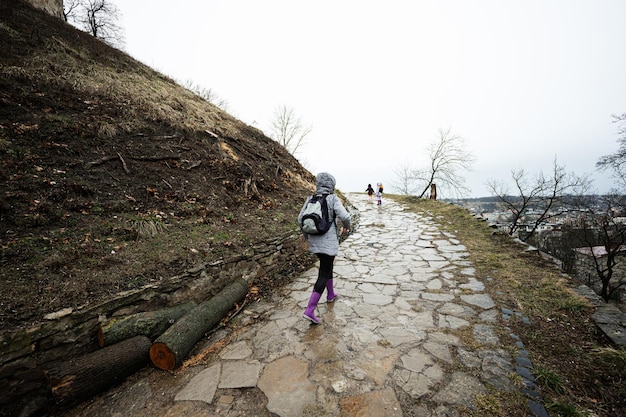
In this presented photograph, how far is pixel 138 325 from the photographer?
282 centimetres

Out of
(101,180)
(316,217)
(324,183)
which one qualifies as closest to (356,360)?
(316,217)

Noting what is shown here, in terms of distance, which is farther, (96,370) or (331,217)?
(331,217)

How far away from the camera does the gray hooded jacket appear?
11.1 feet

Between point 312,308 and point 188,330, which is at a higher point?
point 312,308

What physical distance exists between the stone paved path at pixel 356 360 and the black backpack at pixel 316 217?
139 cm

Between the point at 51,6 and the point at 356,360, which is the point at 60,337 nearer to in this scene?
the point at 356,360

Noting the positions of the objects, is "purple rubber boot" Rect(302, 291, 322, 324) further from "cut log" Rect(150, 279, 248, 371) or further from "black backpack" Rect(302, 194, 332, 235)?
"cut log" Rect(150, 279, 248, 371)

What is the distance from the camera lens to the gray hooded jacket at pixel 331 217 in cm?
338

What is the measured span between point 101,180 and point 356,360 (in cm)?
596

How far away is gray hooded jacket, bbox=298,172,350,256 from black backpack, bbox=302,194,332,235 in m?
0.08

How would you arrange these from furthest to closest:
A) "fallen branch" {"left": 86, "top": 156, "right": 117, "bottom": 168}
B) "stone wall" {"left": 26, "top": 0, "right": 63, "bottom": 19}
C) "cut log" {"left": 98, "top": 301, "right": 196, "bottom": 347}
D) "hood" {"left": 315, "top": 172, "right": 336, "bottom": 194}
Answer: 1. "stone wall" {"left": 26, "top": 0, "right": 63, "bottom": 19}
2. "fallen branch" {"left": 86, "top": 156, "right": 117, "bottom": 168}
3. "hood" {"left": 315, "top": 172, "right": 336, "bottom": 194}
4. "cut log" {"left": 98, "top": 301, "right": 196, "bottom": 347}

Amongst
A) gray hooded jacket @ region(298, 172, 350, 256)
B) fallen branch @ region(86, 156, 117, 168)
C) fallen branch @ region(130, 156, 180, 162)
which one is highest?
fallen branch @ region(130, 156, 180, 162)

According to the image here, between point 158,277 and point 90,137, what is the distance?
5.10 meters

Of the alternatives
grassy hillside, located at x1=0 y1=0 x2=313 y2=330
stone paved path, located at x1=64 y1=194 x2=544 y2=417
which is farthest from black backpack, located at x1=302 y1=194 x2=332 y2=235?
grassy hillside, located at x1=0 y1=0 x2=313 y2=330
